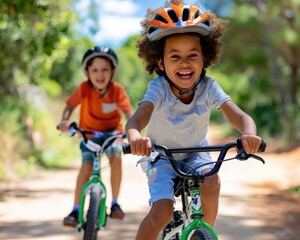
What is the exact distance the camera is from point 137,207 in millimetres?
8711

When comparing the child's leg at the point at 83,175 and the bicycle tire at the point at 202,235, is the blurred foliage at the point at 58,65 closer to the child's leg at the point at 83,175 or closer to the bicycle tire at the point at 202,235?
the child's leg at the point at 83,175

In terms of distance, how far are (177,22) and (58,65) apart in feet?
63.4

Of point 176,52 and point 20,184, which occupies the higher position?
point 20,184

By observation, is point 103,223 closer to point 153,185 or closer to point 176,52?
point 153,185

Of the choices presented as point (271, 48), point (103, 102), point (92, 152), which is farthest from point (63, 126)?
point (271, 48)

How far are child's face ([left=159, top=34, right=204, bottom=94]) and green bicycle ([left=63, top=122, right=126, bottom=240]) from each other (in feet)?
3.98

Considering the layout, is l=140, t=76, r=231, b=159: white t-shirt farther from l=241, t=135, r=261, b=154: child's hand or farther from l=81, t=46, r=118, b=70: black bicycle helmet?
l=81, t=46, r=118, b=70: black bicycle helmet

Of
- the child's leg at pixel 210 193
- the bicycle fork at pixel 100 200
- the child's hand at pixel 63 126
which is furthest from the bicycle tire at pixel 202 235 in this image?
the child's hand at pixel 63 126

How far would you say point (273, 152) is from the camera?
63.6 ft

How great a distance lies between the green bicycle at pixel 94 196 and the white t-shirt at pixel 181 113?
99 cm

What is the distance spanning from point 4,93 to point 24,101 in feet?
2.25

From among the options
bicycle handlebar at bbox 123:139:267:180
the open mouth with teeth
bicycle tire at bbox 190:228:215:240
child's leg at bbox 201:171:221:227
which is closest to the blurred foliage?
the open mouth with teeth

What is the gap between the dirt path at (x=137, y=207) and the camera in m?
6.86

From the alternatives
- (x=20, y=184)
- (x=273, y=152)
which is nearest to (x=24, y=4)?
(x=20, y=184)
